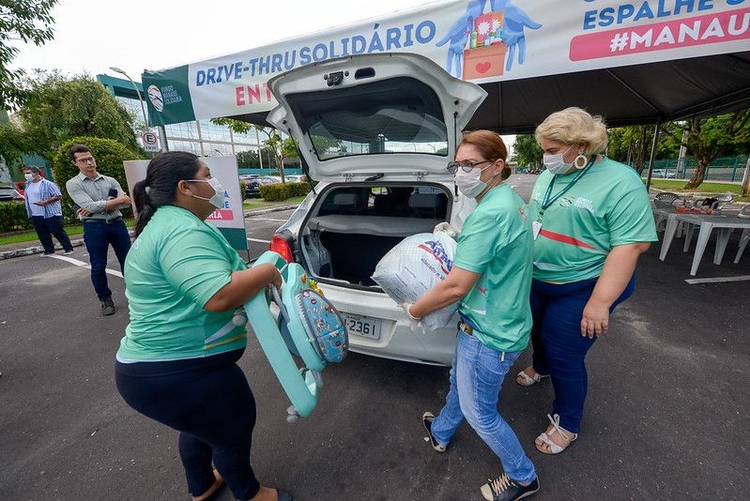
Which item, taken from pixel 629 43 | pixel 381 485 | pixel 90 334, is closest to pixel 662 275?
pixel 629 43

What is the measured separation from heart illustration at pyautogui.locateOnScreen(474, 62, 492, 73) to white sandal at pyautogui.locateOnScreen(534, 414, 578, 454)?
10.5ft

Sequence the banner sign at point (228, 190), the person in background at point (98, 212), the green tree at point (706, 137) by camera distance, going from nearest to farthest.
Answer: the person in background at point (98, 212), the banner sign at point (228, 190), the green tree at point (706, 137)

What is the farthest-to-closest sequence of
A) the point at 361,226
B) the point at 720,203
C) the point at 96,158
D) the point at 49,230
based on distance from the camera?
the point at 96,158 < the point at 49,230 < the point at 720,203 < the point at 361,226

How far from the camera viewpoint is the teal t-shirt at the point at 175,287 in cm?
106

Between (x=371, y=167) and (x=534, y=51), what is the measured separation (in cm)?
200

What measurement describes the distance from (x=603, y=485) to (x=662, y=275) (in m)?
4.24

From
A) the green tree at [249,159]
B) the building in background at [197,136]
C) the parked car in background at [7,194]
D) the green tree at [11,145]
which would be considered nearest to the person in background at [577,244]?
the green tree at [11,145]

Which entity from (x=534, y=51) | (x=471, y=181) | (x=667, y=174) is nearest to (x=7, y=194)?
(x=534, y=51)

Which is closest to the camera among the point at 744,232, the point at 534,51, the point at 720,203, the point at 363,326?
the point at 363,326

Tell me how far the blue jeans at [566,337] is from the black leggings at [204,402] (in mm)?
1539

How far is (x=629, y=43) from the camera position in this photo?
2.85 meters

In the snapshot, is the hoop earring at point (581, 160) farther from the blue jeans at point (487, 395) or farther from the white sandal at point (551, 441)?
the white sandal at point (551, 441)

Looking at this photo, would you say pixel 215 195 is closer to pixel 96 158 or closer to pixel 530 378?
pixel 530 378

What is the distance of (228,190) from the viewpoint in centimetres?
432
